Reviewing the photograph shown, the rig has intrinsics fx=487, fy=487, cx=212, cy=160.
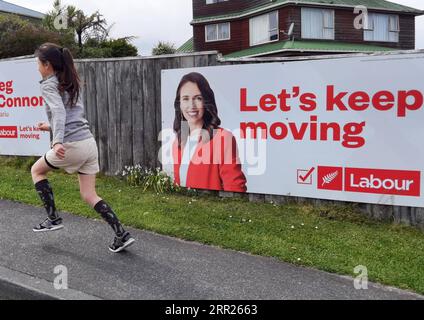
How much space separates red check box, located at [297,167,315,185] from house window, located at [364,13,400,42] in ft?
100.0

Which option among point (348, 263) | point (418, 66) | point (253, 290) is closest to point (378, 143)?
point (418, 66)

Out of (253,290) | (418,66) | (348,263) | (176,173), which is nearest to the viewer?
(253,290)

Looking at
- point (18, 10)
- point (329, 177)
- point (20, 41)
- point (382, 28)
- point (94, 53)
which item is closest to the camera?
point (329, 177)

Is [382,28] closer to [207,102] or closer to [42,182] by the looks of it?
[207,102]

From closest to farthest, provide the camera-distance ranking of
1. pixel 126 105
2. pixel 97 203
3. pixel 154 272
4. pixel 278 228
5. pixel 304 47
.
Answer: pixel 154 272, pixel 97 203, pixel 278 228, pixel 126 105, pixel 304 47

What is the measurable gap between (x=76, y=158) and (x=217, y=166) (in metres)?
2.50

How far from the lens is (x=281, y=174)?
6.09m

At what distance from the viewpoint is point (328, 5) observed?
3102cm

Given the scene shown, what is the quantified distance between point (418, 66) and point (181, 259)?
3.19m

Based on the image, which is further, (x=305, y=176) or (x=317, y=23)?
(x=317, y=23)

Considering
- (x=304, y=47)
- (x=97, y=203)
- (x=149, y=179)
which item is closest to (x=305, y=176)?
(x=149, y=179)

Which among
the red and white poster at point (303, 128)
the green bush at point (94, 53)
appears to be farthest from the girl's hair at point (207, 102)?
the green bush at point (94, 53)
